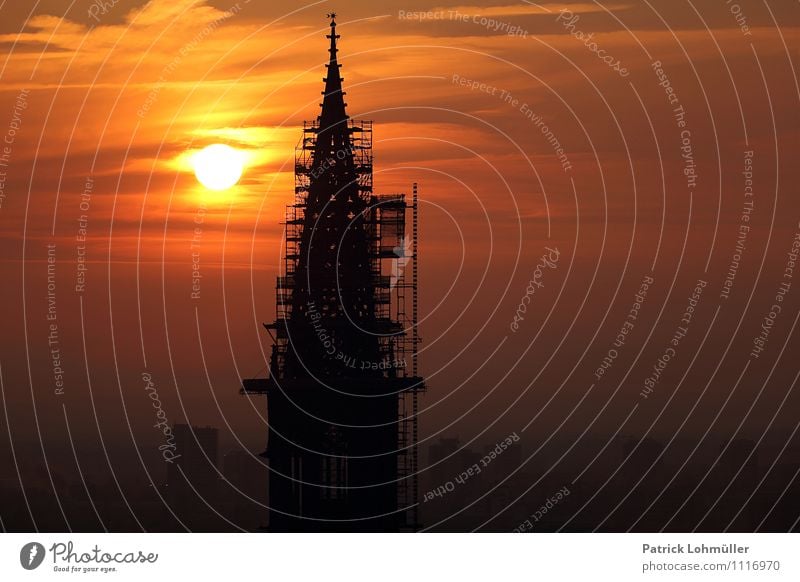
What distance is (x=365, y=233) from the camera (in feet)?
299

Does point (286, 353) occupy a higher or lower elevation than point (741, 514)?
higher

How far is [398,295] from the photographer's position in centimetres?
9031

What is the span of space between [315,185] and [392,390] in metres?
9.38

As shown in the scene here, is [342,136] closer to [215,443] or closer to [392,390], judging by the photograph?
[392,390]

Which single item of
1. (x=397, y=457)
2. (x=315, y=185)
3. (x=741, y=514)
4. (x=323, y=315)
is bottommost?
(x=741, y=514)

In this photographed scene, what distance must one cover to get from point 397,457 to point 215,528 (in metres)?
11.3

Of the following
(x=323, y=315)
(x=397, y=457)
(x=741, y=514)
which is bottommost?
(x=741, y=514)
